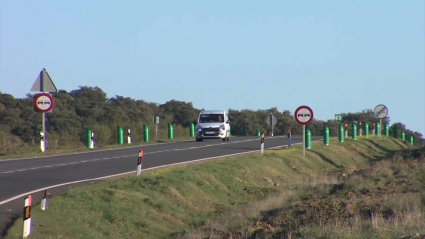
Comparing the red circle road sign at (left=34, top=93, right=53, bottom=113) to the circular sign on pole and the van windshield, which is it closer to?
the van windshield

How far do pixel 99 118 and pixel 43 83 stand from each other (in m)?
36.9

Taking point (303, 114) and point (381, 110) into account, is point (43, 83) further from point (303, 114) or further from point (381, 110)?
point (381, 110)

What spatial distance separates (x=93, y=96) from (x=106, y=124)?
84.6 ft

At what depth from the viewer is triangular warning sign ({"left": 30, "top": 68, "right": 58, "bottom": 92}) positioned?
2706 centimetres

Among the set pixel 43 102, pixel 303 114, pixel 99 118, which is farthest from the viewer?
pixel 99 118

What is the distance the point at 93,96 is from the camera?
74500 millimetres

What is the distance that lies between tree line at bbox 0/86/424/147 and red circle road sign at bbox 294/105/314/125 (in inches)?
526

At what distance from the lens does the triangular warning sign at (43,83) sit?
88.8 ft

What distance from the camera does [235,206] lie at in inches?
681

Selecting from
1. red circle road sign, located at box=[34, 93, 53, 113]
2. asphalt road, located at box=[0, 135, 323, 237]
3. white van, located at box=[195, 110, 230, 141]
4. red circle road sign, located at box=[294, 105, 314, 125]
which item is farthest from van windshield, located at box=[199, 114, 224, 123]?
red circle road sign, located at box=[34, 93, 53, 113]

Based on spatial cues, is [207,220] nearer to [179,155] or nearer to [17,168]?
[17,168]

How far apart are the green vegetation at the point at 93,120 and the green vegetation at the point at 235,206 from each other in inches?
403

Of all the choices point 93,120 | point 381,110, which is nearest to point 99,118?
point 93,120

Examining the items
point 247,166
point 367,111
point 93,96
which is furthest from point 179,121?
point 247,166
